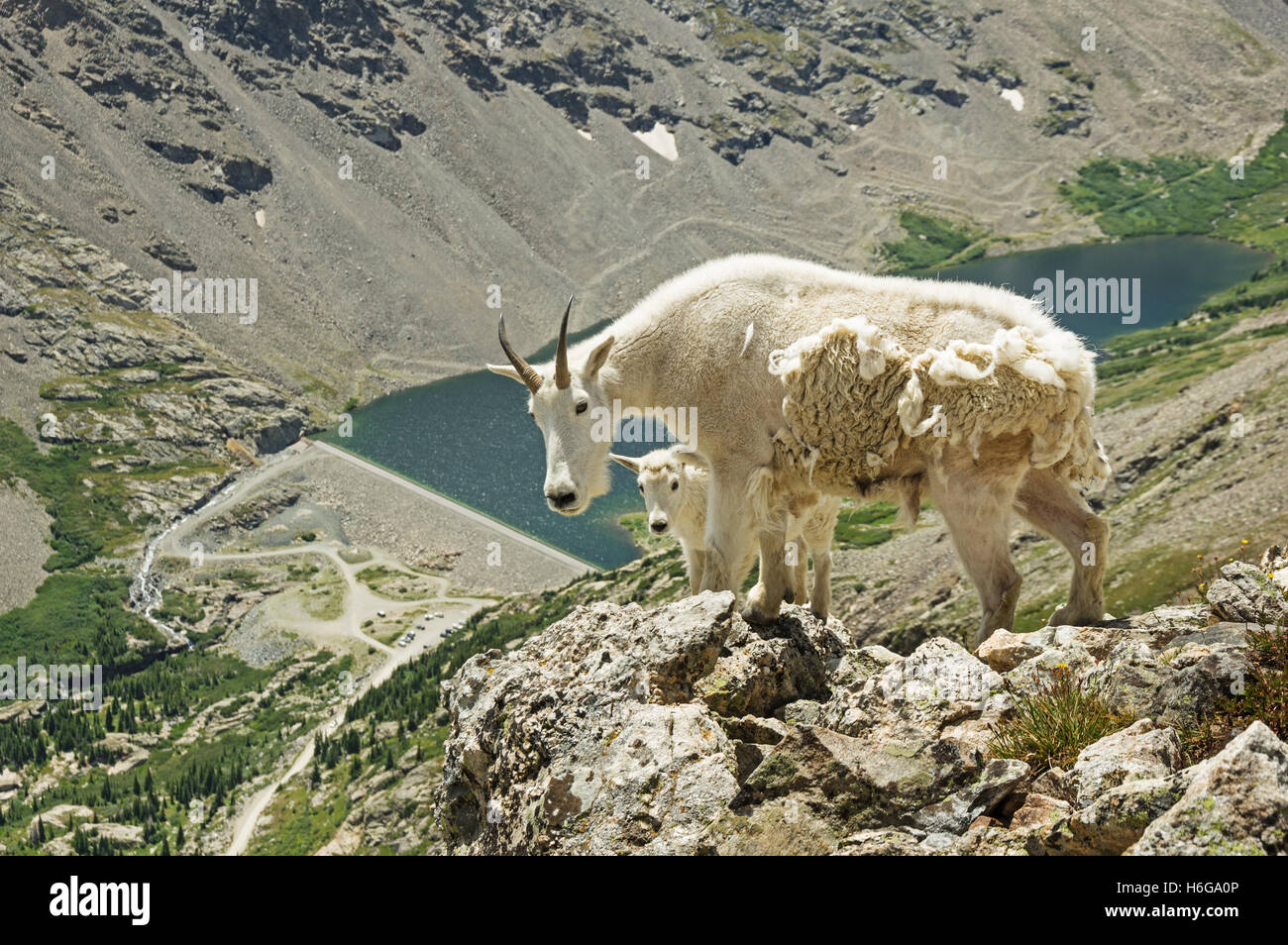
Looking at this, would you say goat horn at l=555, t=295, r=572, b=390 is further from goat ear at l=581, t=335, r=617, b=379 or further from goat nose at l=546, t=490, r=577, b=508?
goat nose at l=546, t=490, r=577, b=508

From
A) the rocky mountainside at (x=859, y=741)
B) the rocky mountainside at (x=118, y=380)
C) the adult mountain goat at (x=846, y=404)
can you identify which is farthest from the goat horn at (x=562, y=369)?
the rocky mountainside at (x=118, y=380)

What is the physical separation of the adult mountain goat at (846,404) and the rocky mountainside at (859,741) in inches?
40.9

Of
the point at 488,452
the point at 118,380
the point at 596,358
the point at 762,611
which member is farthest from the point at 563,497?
the point at 118,380

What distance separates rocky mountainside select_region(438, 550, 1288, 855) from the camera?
7.27m

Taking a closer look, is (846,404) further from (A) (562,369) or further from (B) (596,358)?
(A) (562,369)

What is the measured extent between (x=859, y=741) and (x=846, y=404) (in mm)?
4079

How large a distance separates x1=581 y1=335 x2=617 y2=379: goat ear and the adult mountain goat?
2 centimetres

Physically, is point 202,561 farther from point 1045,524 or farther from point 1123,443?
point 1045,524

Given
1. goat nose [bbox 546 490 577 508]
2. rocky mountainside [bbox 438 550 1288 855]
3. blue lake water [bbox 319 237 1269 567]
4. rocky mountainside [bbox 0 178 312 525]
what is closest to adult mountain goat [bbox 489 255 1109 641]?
goat nose [bbox 546 490 577 508]

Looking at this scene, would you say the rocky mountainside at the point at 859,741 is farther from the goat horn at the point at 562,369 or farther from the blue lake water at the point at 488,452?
the blue lake water at the point at 488,452

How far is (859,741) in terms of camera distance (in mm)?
9047

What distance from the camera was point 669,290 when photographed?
12961 mm

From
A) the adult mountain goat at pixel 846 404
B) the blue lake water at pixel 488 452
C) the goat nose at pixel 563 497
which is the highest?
the adult mountain goat at pixel 846 404

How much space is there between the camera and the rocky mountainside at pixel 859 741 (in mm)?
7273
